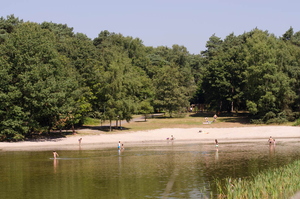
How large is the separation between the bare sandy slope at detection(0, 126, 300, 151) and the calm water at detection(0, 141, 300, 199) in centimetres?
741

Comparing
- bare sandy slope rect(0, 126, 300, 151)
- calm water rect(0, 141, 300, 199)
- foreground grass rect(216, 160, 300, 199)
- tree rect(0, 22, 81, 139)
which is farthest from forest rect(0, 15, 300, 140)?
foreground grass rect(216, 160, 300, 199)

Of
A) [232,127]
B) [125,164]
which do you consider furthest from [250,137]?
[125,164]

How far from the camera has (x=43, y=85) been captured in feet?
193

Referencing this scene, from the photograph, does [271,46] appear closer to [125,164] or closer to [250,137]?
[250,137]

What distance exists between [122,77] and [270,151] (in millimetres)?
41123

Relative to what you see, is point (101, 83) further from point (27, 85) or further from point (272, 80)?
point (272, 80)

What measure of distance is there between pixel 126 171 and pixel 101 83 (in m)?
44.5

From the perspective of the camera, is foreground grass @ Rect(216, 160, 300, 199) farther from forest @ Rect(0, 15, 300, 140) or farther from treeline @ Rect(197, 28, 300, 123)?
treeline @ Rect(197, 28, 300, 123)

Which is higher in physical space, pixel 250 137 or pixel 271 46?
pixel 271 46

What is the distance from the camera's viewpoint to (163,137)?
233 feet

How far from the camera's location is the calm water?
87.9 feet

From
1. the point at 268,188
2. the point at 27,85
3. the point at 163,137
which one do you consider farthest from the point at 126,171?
the point at 163,137

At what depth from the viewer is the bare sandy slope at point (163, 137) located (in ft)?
193

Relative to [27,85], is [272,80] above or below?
above
